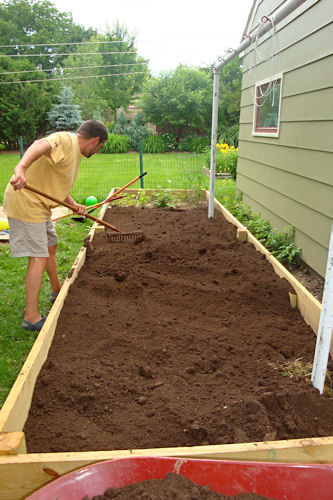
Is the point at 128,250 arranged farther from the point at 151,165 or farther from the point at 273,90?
the point at 151,165

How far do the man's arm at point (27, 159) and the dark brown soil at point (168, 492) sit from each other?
6.34 feet

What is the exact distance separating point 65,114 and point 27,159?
21055 millimetres

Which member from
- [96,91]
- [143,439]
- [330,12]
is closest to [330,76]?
[330,12]

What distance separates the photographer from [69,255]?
5016 mm

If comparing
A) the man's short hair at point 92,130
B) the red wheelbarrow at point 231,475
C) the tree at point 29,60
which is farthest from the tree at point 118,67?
the red wheelbarrow at point 231,475

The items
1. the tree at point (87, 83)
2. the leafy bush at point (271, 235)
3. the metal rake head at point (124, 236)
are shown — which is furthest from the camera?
the tree at point (87, 83)

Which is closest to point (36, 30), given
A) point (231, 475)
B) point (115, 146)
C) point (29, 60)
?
point (29, 60)

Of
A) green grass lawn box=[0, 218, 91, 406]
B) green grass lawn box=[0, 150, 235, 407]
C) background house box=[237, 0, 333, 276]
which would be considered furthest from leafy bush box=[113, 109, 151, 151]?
green grass lawn box=[0, 218, 91, 406]

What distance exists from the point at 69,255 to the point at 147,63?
37943 millimetres

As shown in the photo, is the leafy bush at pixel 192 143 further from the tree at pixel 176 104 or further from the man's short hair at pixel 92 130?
the man's short hair at pixel 92 130

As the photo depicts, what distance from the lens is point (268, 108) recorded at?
592 cm

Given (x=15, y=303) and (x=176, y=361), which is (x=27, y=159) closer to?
(x=15, y=303)

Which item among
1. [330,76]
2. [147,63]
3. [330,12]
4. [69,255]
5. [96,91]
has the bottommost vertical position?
[69,255]

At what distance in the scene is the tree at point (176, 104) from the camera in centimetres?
2411
